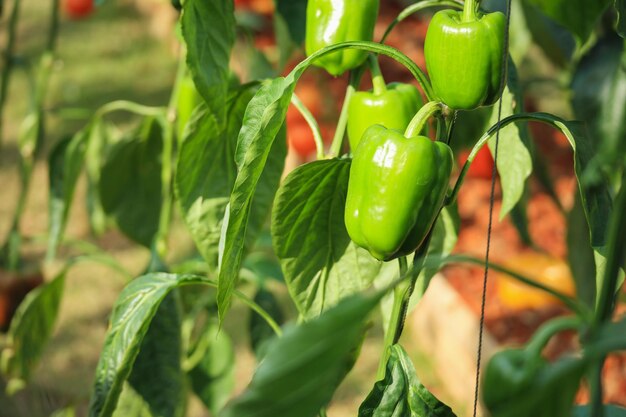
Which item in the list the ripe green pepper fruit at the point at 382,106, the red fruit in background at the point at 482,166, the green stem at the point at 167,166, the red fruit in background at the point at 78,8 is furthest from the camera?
the red fruit in background at the point at 78,8

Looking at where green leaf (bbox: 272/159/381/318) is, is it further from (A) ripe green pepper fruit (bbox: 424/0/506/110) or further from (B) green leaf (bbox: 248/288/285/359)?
(B) green leaf (bbox: 248/288/285/359)

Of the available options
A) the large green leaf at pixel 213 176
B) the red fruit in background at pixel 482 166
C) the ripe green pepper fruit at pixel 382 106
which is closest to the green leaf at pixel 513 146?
the ripe green pepper fruit at pixel 382 106

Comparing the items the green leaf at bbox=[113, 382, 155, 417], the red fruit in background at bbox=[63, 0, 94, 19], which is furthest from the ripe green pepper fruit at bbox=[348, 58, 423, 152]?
the red fruit in background at bbox=[63, 0, 94, 19]

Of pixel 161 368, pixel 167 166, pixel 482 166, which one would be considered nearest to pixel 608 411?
pixel 161 368

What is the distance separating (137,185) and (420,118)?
0.69 metres

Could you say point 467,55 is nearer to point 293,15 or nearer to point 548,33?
point 293,15

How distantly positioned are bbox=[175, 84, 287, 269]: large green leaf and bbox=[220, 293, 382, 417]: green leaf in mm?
475

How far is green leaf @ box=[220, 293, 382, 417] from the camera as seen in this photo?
19.1 inches

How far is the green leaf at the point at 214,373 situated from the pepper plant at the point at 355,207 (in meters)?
0.23

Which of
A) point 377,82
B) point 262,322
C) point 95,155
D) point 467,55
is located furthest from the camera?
point 95,155

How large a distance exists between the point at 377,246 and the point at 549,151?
2.23 metres

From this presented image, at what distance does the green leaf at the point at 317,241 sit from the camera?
2.72 ft

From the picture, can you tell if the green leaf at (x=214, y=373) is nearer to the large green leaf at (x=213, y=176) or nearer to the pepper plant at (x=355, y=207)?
the pepper plant at (x=355, y=207)

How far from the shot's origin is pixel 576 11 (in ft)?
2.94
